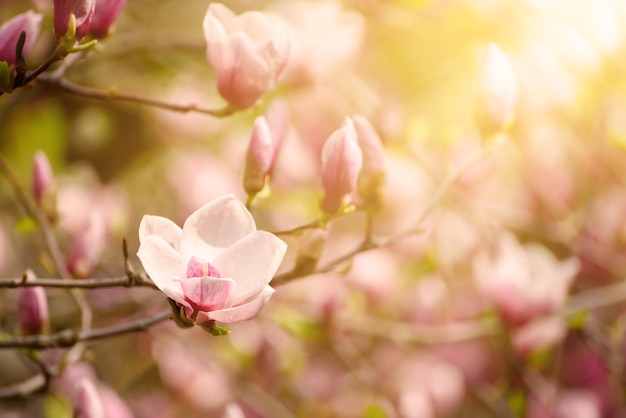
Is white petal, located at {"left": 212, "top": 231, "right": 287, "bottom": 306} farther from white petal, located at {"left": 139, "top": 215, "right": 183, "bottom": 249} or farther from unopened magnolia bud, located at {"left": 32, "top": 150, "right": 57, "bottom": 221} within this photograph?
unopened magnolia bud, located at {"left": 32, "top": 150, "right": 57, "bottom": 221}

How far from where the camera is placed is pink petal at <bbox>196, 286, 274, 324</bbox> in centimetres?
56

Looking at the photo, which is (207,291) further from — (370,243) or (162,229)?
(370,243)

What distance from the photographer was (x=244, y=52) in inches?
27.4

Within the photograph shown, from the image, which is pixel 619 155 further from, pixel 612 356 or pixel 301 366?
pixel 301 366

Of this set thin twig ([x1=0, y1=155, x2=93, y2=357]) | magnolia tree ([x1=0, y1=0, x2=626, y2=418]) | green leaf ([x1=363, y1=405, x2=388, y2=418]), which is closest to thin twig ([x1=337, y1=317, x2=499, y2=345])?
magnolia tree ([x1=0, y1=0, x2=626, y2=418])

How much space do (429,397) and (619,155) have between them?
0.71 metres

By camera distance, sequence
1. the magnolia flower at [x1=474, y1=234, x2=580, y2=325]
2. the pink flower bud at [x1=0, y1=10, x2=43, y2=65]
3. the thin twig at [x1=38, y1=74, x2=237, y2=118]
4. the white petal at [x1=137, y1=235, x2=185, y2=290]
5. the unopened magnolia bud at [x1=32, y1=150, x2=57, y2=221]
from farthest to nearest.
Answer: the magnolia flower at [x1=474, y1=234, x2=580, y2=325] → the unopened magnolia bud at [x1=32, y1=150, x2=57, y2=221] → the thin twig at [x1=38, y1=74, x2=237, y2=118] → the pink flower bud at [x1=0, y1=10, x2=43, y2=65] → the white petal at [x1=137, y1=235, x2=185, y2=290]

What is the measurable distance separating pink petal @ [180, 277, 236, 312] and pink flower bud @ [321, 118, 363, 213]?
0.59ft

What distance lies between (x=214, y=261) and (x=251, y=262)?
0.03 metres

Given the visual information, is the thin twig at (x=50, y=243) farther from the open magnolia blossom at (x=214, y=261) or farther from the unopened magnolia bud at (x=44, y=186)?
the open magnolia blossom at (x=214, y=261)

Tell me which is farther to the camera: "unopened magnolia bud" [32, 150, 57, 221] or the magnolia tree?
"unopened magnolia bud" [32, 150, 57, 221]

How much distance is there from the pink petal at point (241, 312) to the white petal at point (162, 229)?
0.23ft

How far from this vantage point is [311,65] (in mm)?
1223

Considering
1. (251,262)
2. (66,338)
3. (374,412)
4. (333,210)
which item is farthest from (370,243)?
(374,412)
